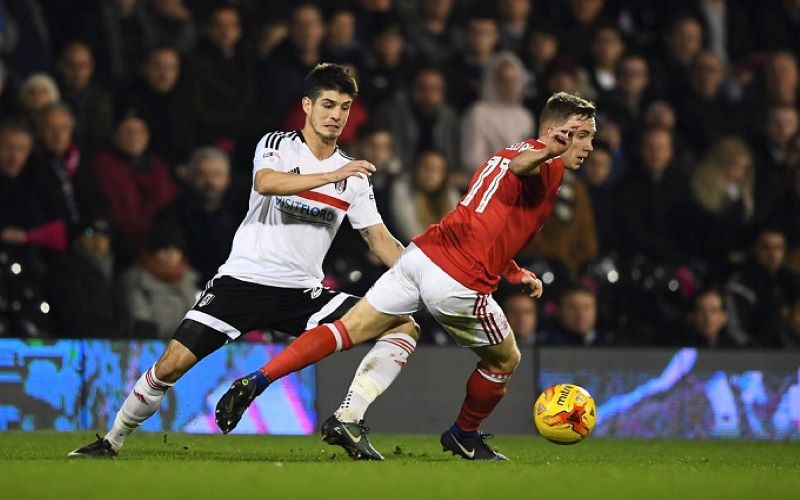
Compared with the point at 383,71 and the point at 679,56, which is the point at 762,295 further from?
the point at 383,71

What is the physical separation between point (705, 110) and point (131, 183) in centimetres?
623

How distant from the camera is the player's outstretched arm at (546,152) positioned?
22.0 feet

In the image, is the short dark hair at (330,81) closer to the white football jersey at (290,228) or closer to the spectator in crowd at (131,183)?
the white football jersey at (290,228)

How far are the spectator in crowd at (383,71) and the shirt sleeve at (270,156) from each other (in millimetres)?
5822

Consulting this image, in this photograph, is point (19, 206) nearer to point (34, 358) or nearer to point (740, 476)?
point (34, 358)

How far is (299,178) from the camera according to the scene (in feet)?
23.2

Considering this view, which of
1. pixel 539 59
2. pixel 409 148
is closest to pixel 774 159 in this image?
pixel 539 59

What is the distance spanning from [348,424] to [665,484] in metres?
1.79

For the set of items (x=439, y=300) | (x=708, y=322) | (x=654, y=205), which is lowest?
(x=708, y=322)

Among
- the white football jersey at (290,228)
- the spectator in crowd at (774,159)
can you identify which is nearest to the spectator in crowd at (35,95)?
the white football jersey at (290,228)

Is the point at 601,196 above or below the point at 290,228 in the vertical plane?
below

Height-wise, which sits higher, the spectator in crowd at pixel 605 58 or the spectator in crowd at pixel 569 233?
the spectator in crowd at pixel 605 58

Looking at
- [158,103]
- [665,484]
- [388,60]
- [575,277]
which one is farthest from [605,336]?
[665,484]

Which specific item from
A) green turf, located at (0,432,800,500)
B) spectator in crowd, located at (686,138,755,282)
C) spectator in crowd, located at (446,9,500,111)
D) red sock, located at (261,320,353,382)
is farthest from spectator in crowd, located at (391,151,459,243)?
red sock, located at (261,320,353,382)
